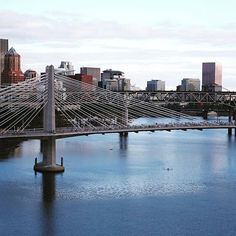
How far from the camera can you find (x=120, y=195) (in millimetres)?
27000

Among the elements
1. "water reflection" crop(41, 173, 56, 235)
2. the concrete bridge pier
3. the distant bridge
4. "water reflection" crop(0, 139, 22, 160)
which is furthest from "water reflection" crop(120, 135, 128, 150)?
the distant bridge

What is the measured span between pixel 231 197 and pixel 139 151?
1839 centimetres

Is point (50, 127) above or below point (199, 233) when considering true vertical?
above

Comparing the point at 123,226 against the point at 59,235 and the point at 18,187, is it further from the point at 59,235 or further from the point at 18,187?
the point at 18,187

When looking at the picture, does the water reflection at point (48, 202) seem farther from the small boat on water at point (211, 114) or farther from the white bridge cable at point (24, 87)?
the small boat on water at point (211, 114)

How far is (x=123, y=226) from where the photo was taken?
2230 centimetres

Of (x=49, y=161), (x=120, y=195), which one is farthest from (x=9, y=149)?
(x=120, y=195)

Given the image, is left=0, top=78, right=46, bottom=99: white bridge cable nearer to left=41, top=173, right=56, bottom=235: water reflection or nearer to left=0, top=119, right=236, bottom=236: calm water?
left=0, top=119, right=236, bottom=236: calm water

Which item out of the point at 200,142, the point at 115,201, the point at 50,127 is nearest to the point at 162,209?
the point at 115,201

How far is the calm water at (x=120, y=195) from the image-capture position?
22266 millimetres

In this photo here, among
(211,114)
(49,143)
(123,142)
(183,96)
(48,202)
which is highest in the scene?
(183,96)

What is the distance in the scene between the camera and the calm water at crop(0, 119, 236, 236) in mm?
22266

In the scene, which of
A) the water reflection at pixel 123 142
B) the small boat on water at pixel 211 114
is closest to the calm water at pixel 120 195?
the water reflection at pixel 123 142

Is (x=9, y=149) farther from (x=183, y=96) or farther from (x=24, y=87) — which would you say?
(x=183, y=96)
